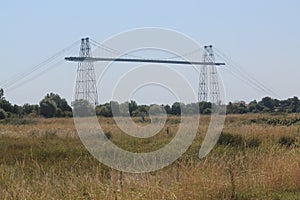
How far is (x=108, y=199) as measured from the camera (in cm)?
683

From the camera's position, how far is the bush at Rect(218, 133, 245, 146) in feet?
63.5

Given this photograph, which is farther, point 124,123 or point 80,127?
point 80,127

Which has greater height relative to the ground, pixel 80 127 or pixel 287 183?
pixel 80 127

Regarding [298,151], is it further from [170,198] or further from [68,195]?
[68,195]

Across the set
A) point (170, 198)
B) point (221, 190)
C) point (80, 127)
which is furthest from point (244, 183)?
point (80, 127)

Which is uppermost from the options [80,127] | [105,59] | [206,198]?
[105,59]

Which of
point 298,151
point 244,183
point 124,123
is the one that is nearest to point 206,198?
point 244,183

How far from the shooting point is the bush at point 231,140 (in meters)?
19.4

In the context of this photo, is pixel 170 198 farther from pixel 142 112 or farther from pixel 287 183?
pixel 142 112

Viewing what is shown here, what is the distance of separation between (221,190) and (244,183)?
73cm

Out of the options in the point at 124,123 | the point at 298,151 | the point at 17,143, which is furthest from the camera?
the point at 17,143

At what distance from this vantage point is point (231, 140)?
784 inches

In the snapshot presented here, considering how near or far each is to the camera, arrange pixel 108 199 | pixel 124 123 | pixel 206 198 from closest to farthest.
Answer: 1. pixel 108 199
2. pixel 206 198
3. pixel 124 123

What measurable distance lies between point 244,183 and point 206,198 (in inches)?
48.2
